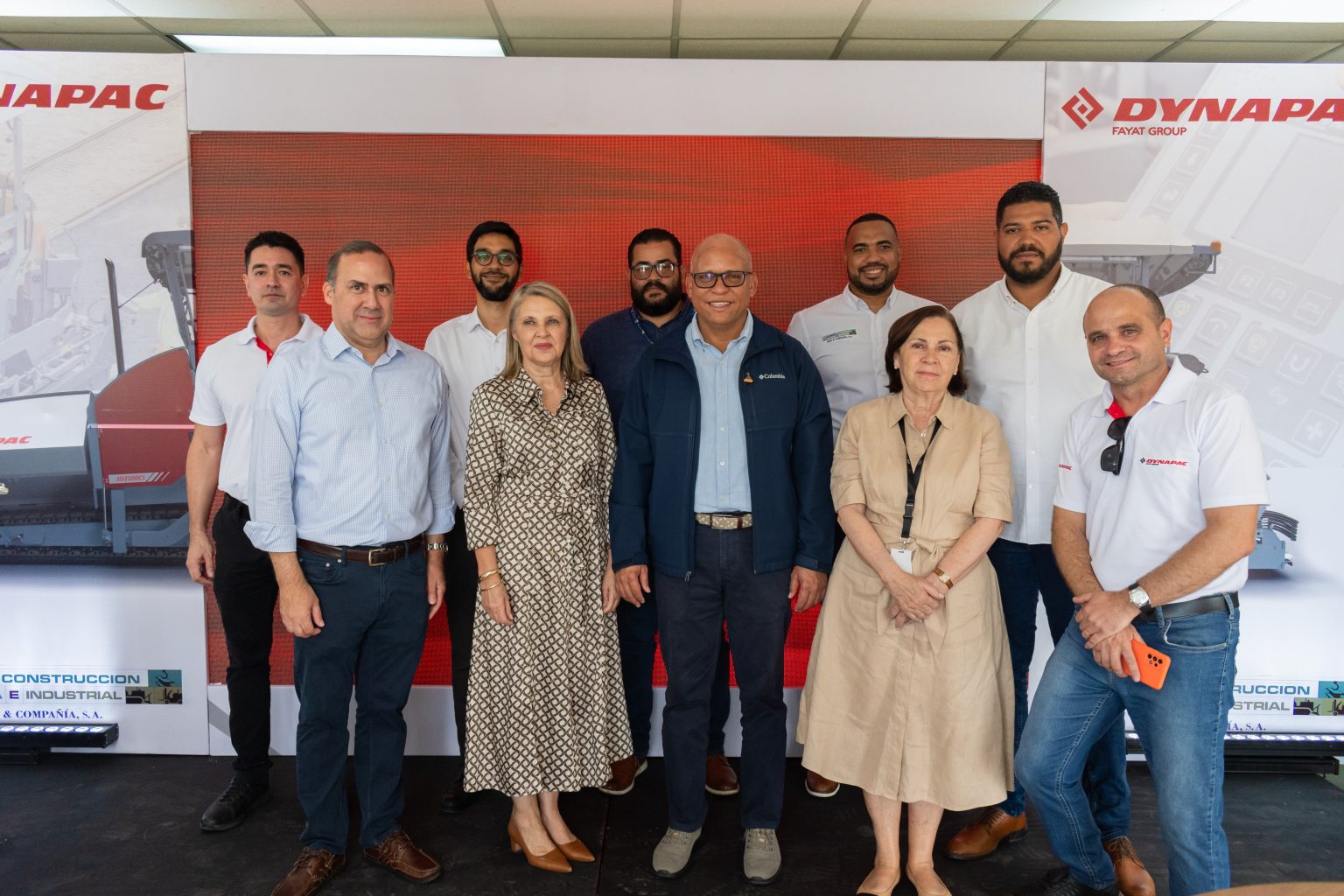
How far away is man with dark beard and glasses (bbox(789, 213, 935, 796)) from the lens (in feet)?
11.3

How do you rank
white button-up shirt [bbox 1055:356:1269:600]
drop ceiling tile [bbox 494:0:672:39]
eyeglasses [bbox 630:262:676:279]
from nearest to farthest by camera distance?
white button-up shirt [bbox 1055:356:1269:600], eyeglasses [bbox 630:262:676:279], drop ceiling tile [bbox 494:0:672:39]

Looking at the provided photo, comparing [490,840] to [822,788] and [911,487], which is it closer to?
[822,788]

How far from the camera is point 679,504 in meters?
2.77

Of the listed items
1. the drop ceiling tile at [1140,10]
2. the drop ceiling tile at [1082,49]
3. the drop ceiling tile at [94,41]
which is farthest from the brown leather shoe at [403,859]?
the drop ceiling tile at [1082,49]

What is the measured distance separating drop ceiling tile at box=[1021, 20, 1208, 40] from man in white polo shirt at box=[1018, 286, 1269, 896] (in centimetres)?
358

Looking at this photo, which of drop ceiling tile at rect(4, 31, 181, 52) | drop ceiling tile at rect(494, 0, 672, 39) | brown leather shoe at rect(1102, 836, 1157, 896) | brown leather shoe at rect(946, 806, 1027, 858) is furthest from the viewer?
drop ceiling tile at rect(4, 31, 181, 52)

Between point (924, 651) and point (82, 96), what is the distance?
4.32 m

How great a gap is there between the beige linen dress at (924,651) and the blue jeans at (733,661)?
0.21m

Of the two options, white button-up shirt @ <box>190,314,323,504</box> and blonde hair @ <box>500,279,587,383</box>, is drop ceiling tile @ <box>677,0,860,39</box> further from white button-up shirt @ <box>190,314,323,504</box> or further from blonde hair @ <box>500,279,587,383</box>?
white button-up shirt @ <box>190,314,323,504</box>

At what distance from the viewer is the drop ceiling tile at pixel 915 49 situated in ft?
17.2

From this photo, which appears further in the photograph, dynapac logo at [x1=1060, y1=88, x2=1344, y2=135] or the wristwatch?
dynapac logo at [x1=1060, y1=88, x2=1344, y2=135]

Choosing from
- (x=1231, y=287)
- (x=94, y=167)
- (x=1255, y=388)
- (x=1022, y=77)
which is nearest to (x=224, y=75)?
(x=94, y=167)

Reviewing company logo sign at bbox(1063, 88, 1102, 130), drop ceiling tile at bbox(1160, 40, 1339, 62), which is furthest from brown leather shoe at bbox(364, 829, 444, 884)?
drop ceiling tile at bbox(1160, 40, 1339, 62)

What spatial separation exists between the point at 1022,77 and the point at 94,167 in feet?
14.0
